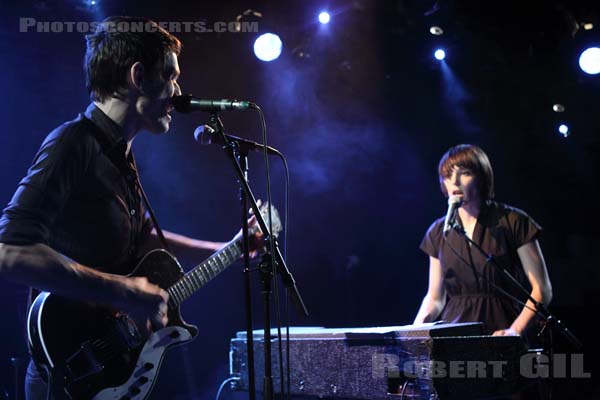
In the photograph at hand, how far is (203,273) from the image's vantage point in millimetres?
3332

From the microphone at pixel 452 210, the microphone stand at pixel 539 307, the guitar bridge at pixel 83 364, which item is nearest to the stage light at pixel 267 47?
the microphone at pixel 452 210

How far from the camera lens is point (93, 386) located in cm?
262

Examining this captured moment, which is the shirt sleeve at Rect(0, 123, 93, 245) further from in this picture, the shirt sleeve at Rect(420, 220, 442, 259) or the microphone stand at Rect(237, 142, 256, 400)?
the shirt sleeve at Rect(420, 220, 442, 259)

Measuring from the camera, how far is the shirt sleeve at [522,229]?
162 inches

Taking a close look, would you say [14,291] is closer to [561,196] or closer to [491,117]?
[491,117]

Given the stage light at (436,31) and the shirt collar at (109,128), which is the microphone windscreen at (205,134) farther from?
the stage light at (436,31)

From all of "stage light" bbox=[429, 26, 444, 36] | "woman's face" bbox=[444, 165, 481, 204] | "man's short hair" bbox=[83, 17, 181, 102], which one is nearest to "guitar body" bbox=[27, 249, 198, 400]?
"man's short hair" bbox=[83, 17, 181, 102]

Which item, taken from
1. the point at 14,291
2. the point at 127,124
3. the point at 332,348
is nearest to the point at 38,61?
the point at 14,291

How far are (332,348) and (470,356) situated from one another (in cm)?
66

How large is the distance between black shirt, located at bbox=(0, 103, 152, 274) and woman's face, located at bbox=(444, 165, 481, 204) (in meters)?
2.42

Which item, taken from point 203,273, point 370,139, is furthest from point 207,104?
point 370,139

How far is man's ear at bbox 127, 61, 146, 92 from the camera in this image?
299 cm

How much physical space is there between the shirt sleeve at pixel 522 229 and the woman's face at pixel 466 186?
32 centimetres

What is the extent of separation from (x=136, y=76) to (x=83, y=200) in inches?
28.1
